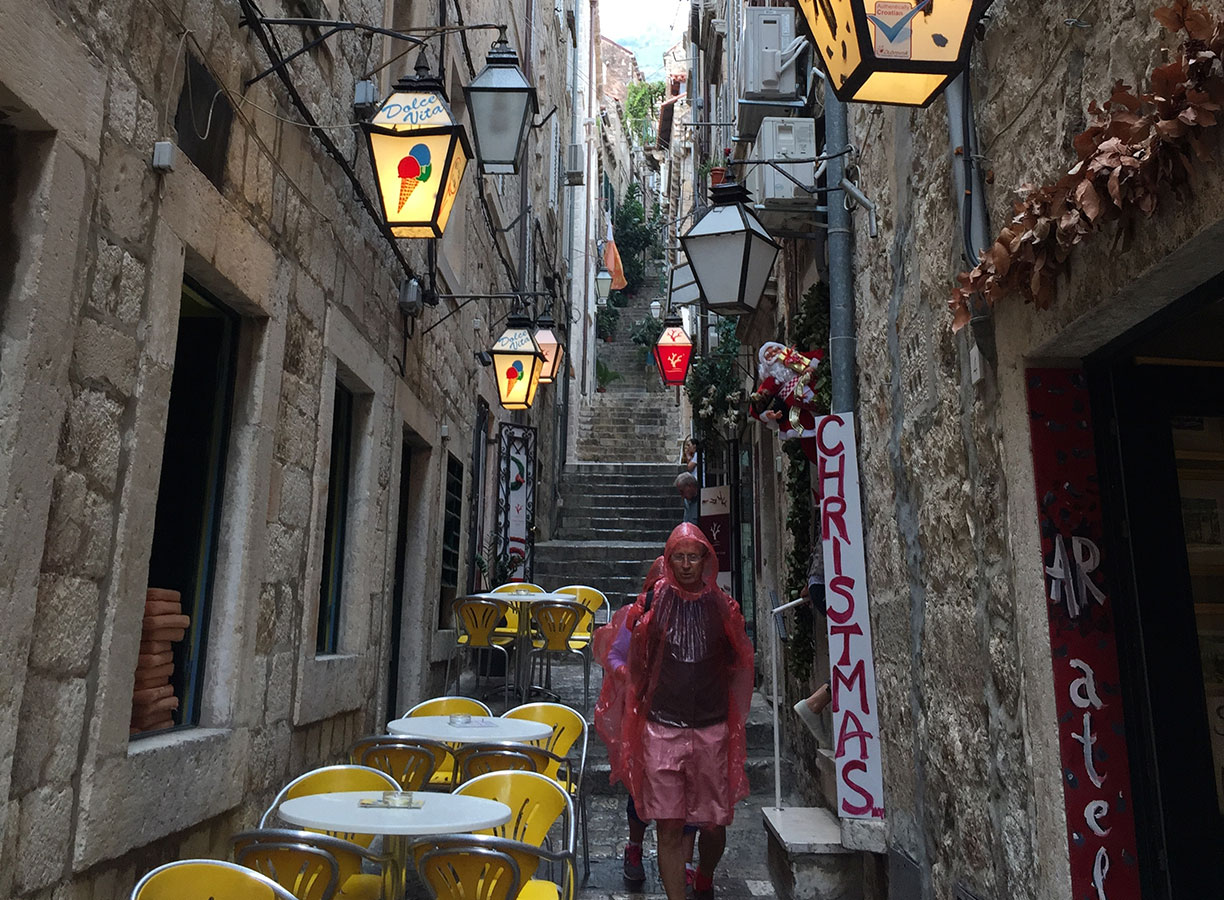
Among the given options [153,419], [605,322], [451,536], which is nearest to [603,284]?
[605,322]

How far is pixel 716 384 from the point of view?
31.2 feet

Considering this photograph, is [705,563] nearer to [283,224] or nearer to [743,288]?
[743,288]

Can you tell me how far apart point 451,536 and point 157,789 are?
5027 mm

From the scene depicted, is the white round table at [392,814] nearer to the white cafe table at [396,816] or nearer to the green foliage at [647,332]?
the white cafe table at [396,816]

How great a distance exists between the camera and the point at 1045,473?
2453 mm

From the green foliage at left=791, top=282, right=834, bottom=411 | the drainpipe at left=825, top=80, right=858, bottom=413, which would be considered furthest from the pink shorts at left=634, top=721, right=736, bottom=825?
the green foliage at left=791, top=282, right=834, bottom=411

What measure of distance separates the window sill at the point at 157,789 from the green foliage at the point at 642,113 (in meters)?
37.4

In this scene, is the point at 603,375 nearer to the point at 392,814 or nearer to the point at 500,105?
the point at 500,105

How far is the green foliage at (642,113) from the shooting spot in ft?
125

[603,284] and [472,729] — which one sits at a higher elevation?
[603,284]

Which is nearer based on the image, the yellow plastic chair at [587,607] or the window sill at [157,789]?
the window sill at [157,789]

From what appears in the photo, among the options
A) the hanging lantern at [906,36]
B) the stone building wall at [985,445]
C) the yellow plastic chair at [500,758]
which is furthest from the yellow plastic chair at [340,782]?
the hanging lantern at [906,36]

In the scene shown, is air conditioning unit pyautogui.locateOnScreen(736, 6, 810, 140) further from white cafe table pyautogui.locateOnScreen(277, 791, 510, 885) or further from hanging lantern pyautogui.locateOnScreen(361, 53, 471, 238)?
white cafe table pyautogui.locateOnScreen(277, 791, 510, 885)

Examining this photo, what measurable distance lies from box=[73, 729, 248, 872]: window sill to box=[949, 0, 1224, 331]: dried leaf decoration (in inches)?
103
